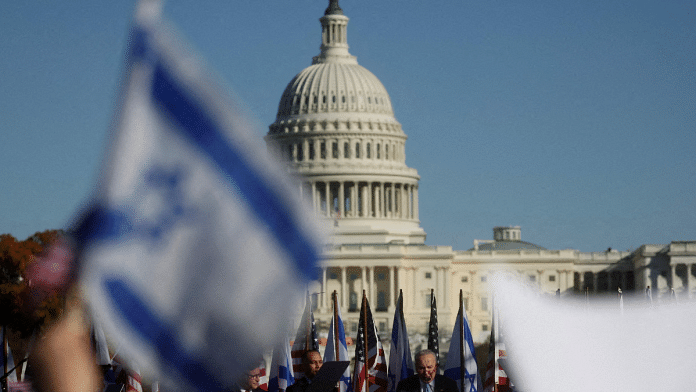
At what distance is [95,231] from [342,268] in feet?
532

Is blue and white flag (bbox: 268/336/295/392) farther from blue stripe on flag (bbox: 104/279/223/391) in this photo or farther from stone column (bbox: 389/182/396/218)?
stone column (bbox: 389/182/396/218)

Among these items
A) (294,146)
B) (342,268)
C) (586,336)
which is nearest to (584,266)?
(342,268)

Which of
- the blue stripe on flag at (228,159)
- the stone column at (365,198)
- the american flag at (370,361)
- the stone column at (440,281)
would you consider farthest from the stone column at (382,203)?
the blue stripe on flag at (228,159)

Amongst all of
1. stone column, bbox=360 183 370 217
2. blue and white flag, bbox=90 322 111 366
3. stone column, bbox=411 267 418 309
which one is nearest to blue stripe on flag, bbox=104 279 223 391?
blue and white flag, bbox=90 322 111 366

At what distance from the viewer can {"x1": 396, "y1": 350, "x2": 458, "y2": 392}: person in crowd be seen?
11.9 m

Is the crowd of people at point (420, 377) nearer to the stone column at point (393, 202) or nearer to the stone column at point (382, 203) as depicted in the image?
the stone column at point (382, 203)

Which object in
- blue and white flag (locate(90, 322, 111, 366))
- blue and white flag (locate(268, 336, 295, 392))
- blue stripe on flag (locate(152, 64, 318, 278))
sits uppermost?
blue stripe on flag (locate(152, 64, 318, 278))

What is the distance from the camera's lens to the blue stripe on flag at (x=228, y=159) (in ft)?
18.5

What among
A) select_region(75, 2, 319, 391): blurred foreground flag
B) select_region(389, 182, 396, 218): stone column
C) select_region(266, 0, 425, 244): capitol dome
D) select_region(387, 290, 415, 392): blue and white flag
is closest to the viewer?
select_region(75, 2, 319, 391): blurred foreground flag

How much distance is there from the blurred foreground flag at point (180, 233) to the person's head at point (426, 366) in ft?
22.9

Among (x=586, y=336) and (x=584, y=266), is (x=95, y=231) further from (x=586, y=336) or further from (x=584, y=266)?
(x=584, y=266)

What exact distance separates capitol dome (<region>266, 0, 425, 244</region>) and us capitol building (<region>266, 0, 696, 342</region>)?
153 mm

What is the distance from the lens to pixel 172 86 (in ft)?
18.6

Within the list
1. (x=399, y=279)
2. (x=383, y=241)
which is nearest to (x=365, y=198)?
(x=383, y=241)
